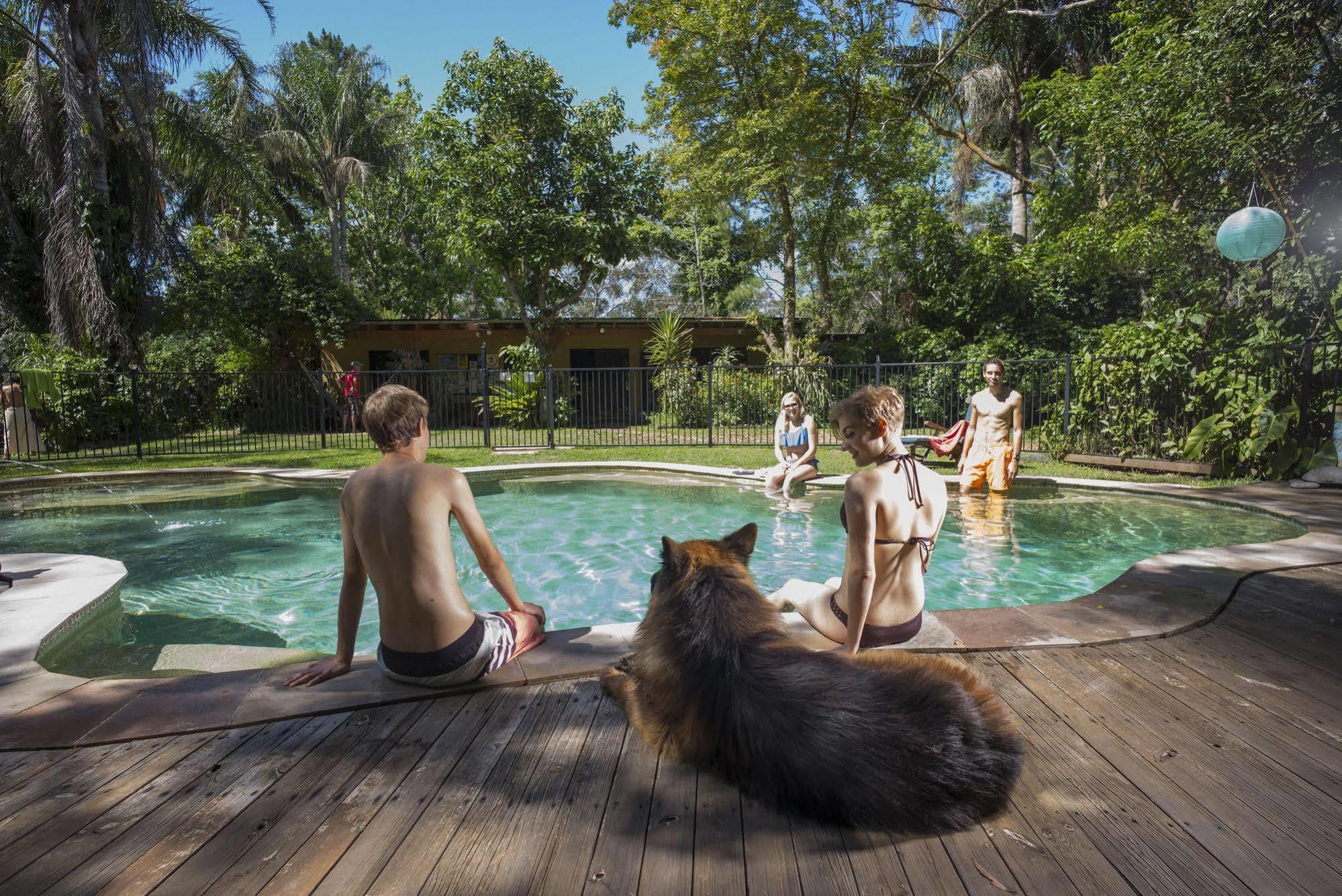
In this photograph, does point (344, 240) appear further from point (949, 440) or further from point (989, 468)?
point (989, 468)

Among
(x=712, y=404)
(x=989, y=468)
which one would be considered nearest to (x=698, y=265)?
(x=712, y=404)

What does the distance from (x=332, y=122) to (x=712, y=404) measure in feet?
74.5

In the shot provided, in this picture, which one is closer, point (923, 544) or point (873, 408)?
point (873, 408)

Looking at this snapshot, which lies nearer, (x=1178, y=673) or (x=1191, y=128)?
(x=1178, y=673)

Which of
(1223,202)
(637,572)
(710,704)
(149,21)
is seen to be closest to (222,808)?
(710,704)

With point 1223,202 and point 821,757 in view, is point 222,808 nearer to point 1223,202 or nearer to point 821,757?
point 821,757

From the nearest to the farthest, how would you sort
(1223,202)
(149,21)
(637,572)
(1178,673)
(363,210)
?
(1178,673) → (637,572) → (1223,202) → (149,21) → (363,210)

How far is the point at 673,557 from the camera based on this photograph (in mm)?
2201

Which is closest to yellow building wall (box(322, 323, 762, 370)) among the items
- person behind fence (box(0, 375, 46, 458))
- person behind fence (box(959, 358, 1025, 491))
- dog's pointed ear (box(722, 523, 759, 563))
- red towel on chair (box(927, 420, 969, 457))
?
person behind fence (box(0, 375, 46, 458))

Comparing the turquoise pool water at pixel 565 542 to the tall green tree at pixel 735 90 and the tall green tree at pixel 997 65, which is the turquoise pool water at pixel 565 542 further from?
the tall green tree at pixel 997 65

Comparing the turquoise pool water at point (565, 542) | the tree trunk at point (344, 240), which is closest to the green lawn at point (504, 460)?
the turquoise pool water at point (565, 542)

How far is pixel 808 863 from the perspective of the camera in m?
1.73

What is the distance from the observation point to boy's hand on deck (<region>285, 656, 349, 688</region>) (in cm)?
286

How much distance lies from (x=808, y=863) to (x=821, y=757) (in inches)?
10.2
